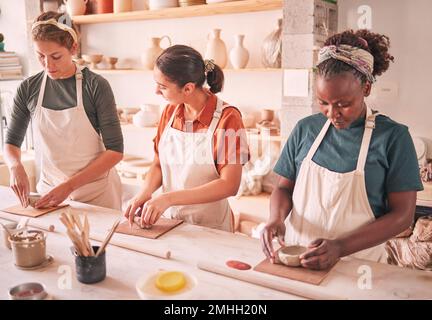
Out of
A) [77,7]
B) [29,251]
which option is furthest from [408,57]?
[77,7]

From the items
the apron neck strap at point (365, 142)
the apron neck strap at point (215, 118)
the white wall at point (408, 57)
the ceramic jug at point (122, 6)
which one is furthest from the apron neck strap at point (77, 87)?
the white wall at point (408, 57)

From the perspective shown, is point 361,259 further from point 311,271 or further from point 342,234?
point 311,271

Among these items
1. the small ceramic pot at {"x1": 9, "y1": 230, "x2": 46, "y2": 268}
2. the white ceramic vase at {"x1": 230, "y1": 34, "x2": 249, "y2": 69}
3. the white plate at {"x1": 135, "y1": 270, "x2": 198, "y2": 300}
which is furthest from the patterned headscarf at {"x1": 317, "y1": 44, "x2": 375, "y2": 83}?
the white ceramic vase at {"x1": 230, "y1": 34, "x2": 249, "y2": 69}

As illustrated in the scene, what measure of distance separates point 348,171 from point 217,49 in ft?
7.65

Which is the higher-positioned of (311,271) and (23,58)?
(23,58)

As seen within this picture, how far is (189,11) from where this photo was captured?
377 cm

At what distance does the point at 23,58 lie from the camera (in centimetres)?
511

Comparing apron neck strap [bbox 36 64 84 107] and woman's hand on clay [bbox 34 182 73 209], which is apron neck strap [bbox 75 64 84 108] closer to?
apron neck strap [bbox 36 64 84 107]

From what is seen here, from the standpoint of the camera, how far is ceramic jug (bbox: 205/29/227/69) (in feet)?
12.3

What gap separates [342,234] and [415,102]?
6.63 ft

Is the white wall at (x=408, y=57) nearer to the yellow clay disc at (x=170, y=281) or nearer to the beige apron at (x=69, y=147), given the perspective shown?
the beige apron at (x=69, y=147)

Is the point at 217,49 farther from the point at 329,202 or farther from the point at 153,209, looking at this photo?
the point at 329,202
